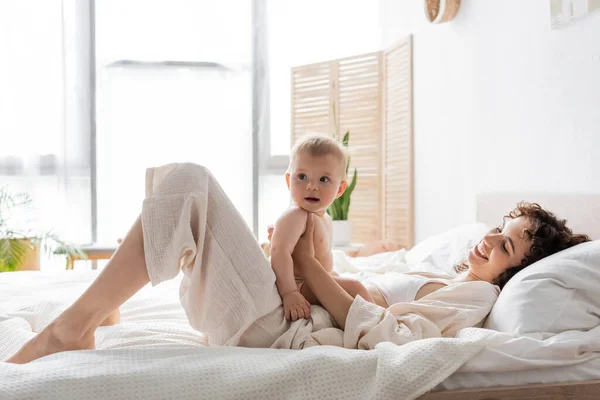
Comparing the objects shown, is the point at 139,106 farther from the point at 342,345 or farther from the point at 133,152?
the point at 342,345

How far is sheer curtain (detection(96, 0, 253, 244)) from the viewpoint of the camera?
4.64 meters

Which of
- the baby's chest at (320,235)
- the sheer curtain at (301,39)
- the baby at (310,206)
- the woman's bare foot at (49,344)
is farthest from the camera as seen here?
the sheer curtain at (301,39)

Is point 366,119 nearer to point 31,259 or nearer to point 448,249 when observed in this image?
point 448,249

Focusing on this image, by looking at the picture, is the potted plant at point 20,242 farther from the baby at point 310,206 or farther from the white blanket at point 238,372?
the white blanket at point 238,372

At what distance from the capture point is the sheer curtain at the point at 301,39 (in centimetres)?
484

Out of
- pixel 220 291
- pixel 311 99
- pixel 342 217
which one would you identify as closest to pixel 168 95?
pixel 311 99

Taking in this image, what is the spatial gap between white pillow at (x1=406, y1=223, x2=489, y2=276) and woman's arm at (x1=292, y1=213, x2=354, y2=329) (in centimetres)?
88

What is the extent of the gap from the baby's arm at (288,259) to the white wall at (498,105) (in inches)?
42.9

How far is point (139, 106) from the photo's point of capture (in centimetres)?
467

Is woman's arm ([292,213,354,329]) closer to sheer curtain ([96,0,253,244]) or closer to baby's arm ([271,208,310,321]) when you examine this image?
baby's arm ([271,208,310,321])

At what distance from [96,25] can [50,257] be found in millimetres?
1584


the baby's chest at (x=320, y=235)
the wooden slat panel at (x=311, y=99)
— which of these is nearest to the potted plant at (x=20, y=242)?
the wooden slat panel at (x=311, y=99)

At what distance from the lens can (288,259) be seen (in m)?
1.68

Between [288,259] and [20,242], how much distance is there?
2.85 meters
